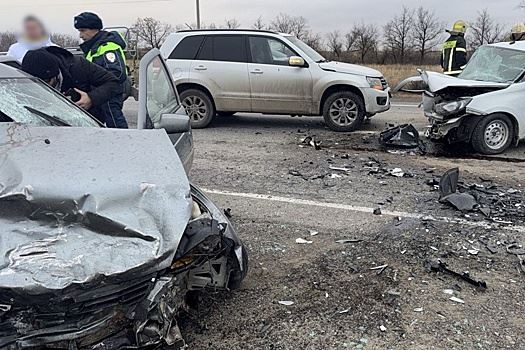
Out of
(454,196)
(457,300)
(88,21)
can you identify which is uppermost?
(88,21)

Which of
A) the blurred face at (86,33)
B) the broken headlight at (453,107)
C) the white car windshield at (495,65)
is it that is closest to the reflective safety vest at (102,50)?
the blurred face at (86,33)

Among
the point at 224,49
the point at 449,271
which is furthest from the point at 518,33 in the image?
the point at 449,271

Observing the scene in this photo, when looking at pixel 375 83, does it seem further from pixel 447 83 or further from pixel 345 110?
pixel 447 83

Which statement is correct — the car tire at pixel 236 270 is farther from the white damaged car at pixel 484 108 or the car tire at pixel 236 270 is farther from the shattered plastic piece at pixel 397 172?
the white damaged car at pixel 484 108

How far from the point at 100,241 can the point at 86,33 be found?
3521mm

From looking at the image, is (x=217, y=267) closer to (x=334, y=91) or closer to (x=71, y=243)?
(x=71, y=243)

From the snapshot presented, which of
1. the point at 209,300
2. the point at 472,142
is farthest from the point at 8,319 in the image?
the point at 472,142

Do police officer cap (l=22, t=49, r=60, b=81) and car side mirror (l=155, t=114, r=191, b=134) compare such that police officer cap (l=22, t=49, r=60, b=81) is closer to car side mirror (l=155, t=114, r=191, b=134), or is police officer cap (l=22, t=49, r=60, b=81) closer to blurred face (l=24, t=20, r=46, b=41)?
blurred face (l=24, t=20, r=46, b=41)

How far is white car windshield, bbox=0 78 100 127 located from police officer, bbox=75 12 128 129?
1123 millimetres

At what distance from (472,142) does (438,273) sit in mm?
4436

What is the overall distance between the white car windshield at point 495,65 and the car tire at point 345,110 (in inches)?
70.6

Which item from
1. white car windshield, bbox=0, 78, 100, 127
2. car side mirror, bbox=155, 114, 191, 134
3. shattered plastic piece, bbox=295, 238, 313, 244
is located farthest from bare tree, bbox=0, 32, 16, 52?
shattered plastic piece, bbox=295, 238, 313, 244

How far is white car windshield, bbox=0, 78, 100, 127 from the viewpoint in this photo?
353cm

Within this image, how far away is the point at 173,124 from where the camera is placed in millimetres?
3986
